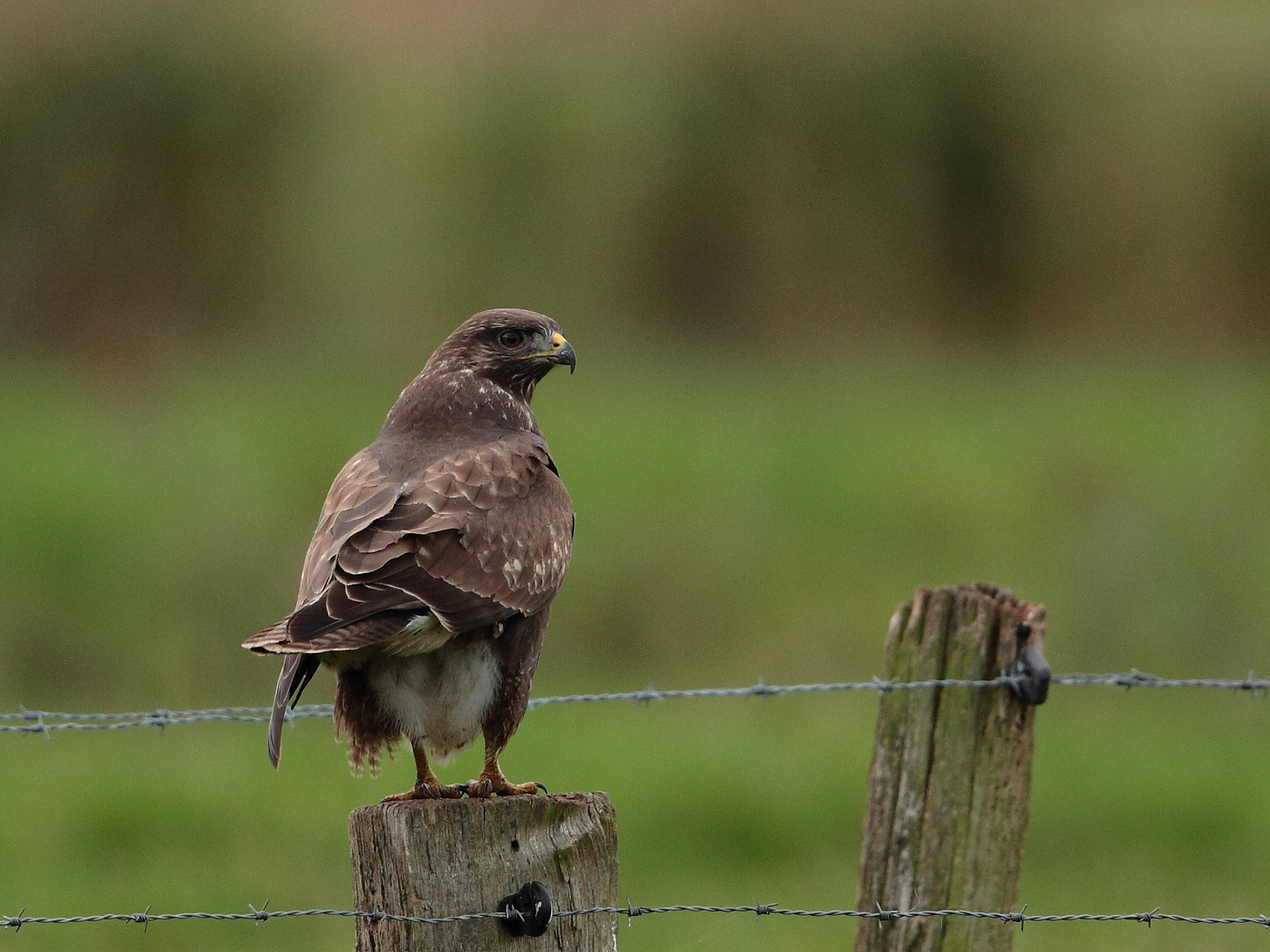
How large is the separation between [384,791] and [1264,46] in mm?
17400

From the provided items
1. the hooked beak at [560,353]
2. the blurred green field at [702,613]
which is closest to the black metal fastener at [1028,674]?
the hooked beak at [560,353]

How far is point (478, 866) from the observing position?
13.8 feet

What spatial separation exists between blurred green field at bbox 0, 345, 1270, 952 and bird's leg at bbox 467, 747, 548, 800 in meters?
3.55

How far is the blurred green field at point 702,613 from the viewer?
9.91 meters

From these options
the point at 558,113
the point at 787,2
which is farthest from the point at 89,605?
the point at 787,2

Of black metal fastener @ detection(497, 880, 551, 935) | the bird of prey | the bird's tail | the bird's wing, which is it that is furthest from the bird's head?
black metal fastener @ detection(497, 880, 551, 935)

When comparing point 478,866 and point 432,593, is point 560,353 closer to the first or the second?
point 432,593

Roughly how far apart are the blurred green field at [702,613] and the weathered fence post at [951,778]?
352 cm

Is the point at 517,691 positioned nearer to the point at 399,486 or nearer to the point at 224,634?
the point at 399,486

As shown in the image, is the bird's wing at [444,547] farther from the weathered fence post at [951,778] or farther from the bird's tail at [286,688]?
the weathered fence post at [951,778]

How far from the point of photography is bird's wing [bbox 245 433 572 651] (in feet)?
15.6

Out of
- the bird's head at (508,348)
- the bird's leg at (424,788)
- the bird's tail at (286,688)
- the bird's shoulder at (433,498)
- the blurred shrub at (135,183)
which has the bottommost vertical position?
the bird's leg at (424,788)

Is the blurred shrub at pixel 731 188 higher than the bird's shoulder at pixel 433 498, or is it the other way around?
the blurred shrub at pixel 731 188

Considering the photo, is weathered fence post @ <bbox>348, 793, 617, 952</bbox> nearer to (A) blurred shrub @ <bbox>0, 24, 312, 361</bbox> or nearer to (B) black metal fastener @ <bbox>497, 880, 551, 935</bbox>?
(B) black metal fastener @ <bbox>497, 880, 551, 935</bbox>
